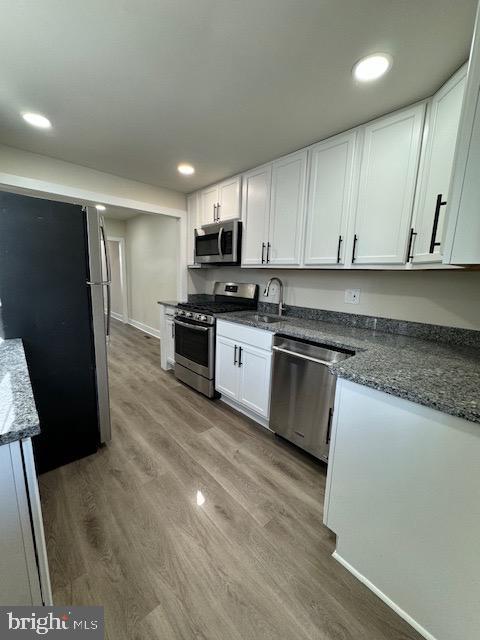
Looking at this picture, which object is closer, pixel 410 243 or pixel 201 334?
pixel 410 243

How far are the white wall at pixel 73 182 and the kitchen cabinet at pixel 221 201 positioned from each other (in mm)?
540

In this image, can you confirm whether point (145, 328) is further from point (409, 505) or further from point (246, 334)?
point (409, 505)

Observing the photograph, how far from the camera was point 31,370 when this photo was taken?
5.14 ft

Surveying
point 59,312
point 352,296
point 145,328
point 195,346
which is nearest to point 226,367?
point 195,346

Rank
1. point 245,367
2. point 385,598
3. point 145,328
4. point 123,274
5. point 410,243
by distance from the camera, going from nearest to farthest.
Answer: point 385,598
point 410,243
point 245,367
point 145,328
point 123,274

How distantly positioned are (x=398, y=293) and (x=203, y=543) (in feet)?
6.69

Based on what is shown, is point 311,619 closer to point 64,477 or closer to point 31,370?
point 64,477

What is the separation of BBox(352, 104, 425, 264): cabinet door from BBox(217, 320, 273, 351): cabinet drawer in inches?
36.3

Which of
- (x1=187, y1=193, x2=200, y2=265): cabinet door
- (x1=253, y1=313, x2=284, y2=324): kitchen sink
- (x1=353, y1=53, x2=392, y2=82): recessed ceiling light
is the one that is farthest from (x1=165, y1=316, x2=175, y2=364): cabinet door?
(x1=353, y1=53, x2=392, y2=82): recessed ceiling light

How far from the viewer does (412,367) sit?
3.85 feet

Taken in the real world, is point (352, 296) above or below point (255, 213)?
below

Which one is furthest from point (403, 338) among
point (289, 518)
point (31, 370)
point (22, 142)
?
point (22, 142)

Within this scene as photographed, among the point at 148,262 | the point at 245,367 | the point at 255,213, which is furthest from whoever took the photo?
the point at 148,262

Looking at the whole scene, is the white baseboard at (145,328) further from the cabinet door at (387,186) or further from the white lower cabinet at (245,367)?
the cabinet door at (387,186)
